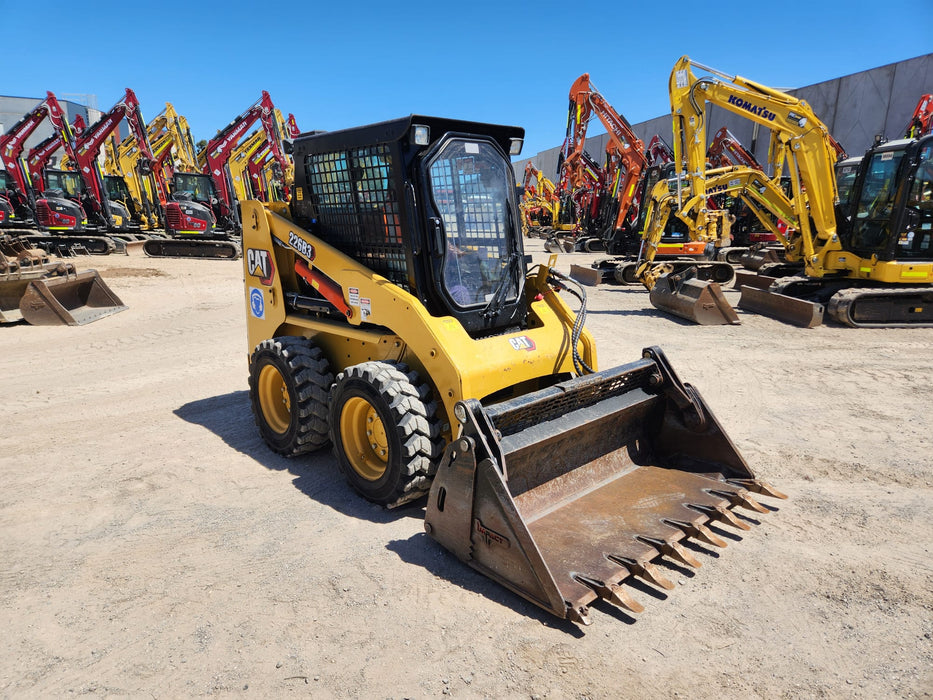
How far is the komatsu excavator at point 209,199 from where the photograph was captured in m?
18.5

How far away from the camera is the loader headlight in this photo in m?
3.37

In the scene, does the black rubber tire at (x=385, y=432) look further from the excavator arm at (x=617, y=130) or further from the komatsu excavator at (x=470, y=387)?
the excavator arm at (x=617, y=130)

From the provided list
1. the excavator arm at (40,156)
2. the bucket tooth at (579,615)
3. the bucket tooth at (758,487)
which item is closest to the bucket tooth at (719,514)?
the bucket tooth at (758,487)

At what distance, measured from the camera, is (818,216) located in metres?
9.41

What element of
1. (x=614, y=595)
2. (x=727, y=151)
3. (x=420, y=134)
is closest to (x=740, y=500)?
(x=614, y=595)

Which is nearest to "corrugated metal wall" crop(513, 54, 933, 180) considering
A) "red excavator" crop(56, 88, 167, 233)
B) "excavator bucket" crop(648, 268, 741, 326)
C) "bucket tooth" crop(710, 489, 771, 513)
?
"red excavator" crop(56, 88, 167, 233)

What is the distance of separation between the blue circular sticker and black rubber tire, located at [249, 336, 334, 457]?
1.44 feet

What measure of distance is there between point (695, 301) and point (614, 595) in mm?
7378

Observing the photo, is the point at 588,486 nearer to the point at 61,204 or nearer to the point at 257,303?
the point at 257,303

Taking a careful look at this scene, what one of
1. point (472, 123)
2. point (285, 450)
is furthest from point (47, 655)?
point (472, 123)

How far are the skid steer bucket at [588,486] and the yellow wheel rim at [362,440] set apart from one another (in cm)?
74

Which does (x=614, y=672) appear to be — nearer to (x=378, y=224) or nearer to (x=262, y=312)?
(x=378, y=224)

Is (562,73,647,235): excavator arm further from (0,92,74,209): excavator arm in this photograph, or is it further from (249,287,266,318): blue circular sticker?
(0,92,74,209): excavator arm

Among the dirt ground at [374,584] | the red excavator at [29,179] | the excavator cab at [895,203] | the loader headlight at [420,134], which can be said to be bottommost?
the dirt ground at [374,584]
